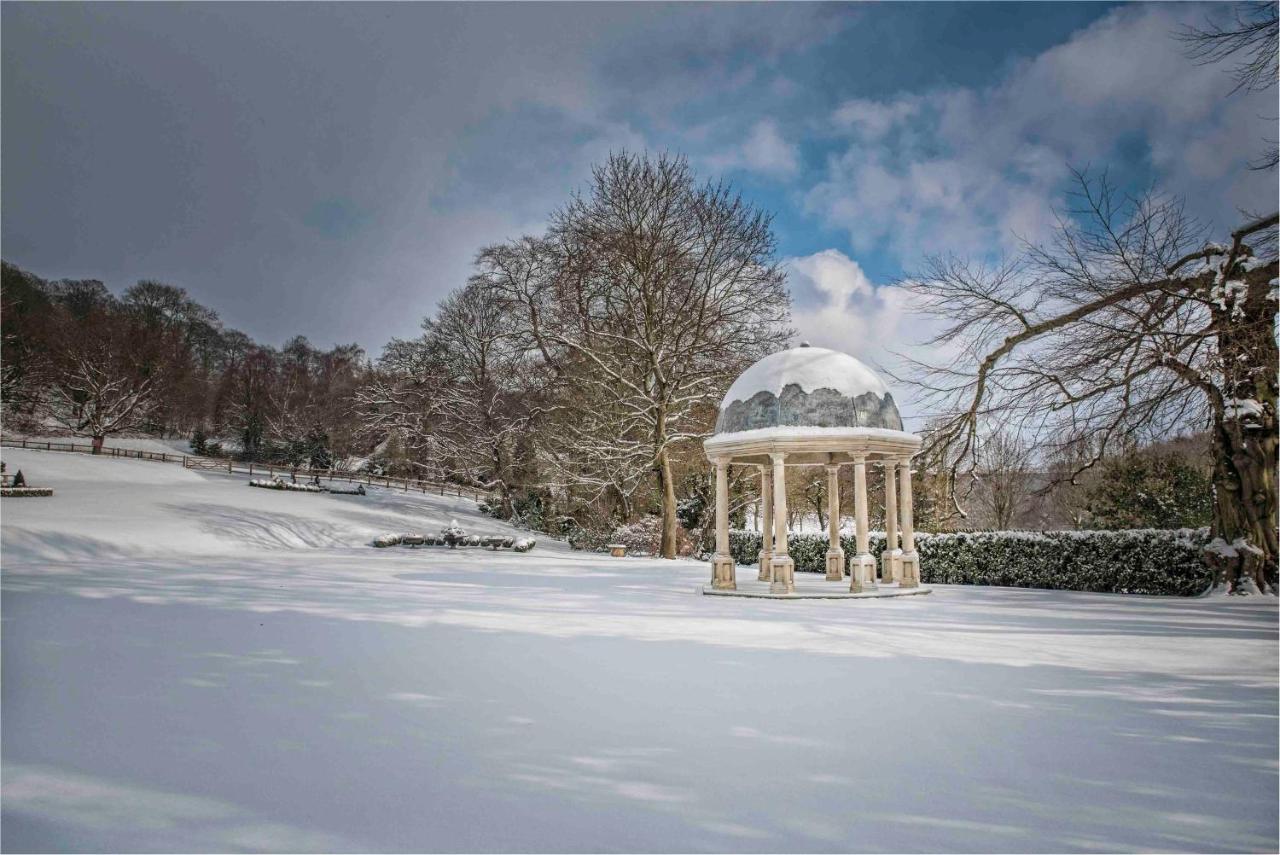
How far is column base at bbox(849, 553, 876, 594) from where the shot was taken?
14.2 metres

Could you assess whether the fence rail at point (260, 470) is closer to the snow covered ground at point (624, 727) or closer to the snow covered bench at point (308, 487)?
the snow covered bench at point (308, 487)

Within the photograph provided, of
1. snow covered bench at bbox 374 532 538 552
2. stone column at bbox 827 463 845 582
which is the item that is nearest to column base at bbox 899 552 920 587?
stone column at bbox 827 463 845 582

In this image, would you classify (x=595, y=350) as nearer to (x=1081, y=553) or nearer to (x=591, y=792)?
(x=1081, y=553)

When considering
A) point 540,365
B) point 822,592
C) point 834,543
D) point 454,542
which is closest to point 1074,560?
point 834,543

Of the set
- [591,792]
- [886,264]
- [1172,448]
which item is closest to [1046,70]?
[886,264]

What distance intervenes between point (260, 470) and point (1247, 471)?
5280 centimetres

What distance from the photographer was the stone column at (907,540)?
15016 millimetres

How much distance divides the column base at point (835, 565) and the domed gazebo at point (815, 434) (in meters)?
2.54

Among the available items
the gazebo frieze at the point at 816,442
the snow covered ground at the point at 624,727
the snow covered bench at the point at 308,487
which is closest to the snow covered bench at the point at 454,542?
the gazebo frieze at the point at 816,442

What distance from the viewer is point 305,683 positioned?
5938mm

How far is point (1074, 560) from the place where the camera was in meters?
15.4

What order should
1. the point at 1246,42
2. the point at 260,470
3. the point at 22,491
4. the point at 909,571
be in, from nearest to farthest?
the point at 1246,42
the point at 909,571
the point at 22,491
the point at 260,470

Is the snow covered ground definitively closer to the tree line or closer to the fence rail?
the tree line

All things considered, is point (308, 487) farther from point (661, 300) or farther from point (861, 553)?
point (861, 553)
